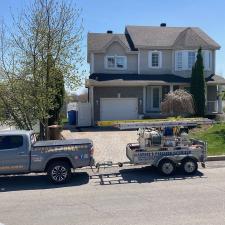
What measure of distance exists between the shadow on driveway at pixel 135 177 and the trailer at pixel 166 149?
10.2 inches

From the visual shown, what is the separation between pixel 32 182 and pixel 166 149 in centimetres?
453

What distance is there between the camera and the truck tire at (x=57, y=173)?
39.9 ft

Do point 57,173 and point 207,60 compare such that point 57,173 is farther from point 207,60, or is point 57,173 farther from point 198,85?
point 207,60

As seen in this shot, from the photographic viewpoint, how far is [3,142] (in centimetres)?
1220

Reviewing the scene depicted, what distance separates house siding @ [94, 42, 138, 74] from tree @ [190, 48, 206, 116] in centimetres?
510

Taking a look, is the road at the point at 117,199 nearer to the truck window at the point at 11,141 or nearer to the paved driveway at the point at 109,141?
the truck window at the point at 11,141

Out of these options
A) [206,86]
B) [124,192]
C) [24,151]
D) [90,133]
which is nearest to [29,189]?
[24,151]

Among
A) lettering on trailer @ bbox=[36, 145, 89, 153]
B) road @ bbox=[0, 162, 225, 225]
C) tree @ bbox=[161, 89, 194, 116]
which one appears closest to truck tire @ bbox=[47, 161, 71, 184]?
road @ bbox=[0, 162, 225, 225]

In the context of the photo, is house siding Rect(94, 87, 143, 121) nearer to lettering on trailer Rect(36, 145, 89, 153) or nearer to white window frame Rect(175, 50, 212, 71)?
white window frame Rect(175, 50, 212, 71)

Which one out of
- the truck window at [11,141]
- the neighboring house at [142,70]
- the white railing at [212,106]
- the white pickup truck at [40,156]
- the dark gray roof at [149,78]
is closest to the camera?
the white pickup truck at [40,156]

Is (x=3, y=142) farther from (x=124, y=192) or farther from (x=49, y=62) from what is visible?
(x=49, y=62)

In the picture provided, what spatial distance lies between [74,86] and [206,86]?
55.0ft

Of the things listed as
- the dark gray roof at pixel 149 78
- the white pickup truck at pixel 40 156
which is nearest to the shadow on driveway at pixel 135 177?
the white pickup truck at pixel 40 156

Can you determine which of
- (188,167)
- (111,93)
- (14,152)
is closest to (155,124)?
(188,167)
